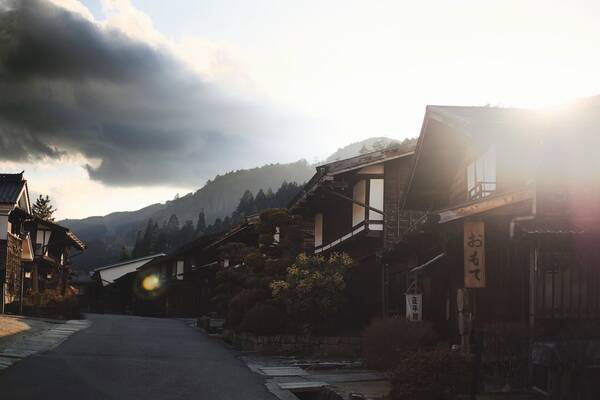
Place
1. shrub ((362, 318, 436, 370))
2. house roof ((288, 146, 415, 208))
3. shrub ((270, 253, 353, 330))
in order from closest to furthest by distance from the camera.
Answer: shrub ((362, 318, 436, 370)), shrub ((270, 253, 353, 330)), house roof ((288, 146, 415, 208))

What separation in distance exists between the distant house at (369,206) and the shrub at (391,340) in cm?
974

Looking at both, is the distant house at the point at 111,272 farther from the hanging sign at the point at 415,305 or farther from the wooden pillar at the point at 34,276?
the hanging sign at the point at 415,305

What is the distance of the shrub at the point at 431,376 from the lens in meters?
11.5

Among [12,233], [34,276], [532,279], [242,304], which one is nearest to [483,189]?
[532,279]

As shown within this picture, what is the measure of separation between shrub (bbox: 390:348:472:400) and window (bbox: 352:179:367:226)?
17303 mm

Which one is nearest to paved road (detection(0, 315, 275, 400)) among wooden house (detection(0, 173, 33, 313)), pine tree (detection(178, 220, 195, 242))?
wooden house (detection(0, 173, 33, 313))

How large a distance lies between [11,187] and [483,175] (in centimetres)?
3148

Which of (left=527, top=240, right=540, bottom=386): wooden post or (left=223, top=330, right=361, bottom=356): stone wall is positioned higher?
(left=527, top=240, right=540, bottom=386): wooden post

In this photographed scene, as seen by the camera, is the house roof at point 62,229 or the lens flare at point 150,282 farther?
the lens flare at point 150,282

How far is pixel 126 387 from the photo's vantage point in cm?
1388

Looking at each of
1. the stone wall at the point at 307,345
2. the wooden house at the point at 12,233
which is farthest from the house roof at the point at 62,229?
the stone wall at the point at 307,345

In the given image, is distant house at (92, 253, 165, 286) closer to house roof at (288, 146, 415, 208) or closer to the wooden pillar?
the wooden pillar

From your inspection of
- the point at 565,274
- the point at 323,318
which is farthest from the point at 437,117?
the point at 323,318

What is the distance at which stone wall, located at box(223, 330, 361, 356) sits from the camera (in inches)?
958
